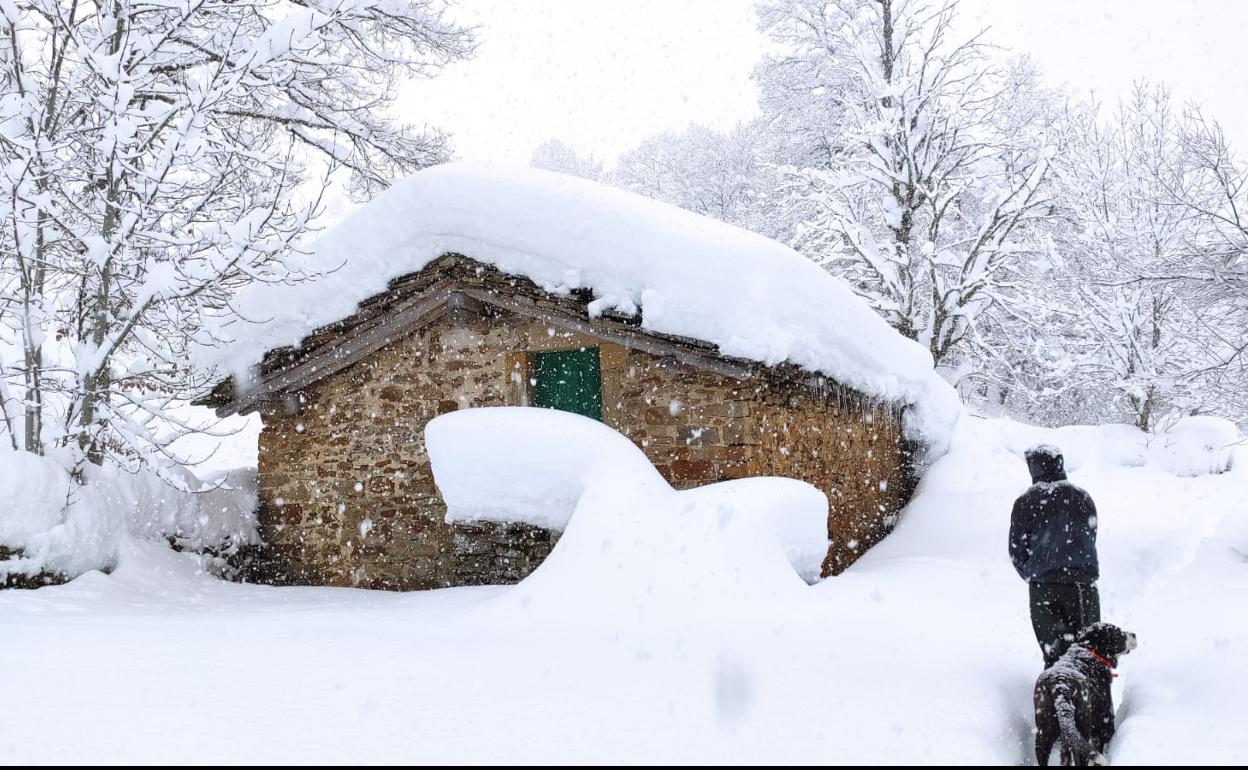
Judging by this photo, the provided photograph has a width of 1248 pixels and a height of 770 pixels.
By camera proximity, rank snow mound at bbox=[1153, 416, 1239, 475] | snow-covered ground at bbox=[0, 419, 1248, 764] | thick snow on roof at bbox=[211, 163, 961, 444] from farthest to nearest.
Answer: snow mound at bbox=[1153, 416, 1239, 475] → thick snow on roof at bbox=[211, 163, 961, 444] → snow-covered ground at bbox=[0, 419, 1248, 764]

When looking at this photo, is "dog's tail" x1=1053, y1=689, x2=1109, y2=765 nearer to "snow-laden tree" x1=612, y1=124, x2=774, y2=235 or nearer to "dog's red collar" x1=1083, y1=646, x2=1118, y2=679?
"dog's red collar" x1=1083, y1=646, x2=1118, y2=679

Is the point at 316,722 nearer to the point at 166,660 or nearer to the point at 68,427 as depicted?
the point at 166,660

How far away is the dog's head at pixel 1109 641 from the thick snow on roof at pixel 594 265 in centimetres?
302

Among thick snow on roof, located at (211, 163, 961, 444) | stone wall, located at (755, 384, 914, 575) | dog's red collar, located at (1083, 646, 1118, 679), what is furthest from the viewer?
stone wall, located at (755, 384, 914, 575)

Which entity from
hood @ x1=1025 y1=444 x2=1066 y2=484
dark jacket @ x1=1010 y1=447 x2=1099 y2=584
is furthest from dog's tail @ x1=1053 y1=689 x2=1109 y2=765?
hood @ x1=1025 y1=444 x2=1066 y2=484

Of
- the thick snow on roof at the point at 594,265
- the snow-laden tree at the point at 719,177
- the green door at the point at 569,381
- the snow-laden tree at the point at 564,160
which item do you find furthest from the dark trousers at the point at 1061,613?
the snow-laden tree at the point at 564,160

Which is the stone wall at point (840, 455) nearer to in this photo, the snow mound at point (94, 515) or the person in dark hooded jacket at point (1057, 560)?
the person in dark hooded jacket at point (1057, 560)

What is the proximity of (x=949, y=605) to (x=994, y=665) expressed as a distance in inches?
59.8

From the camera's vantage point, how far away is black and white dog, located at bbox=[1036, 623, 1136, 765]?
362 cm

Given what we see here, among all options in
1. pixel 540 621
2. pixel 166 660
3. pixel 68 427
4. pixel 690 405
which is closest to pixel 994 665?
pixel 540 621

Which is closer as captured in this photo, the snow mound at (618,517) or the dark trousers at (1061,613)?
the dark trousers at (1061,613)

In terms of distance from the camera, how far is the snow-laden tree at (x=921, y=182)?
12820mm

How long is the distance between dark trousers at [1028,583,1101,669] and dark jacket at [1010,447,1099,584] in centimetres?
5

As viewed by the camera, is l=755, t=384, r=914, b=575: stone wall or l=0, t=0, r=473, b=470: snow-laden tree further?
l=755, t=384, r=914, b=575: stone wall
